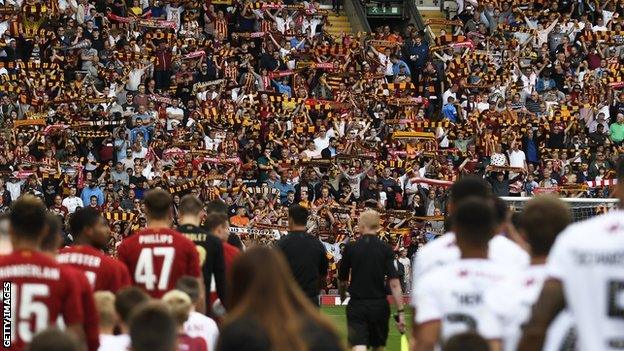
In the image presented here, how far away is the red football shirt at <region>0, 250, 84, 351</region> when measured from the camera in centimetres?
893

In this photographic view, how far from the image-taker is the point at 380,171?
104 ft

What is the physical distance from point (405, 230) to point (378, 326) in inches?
559

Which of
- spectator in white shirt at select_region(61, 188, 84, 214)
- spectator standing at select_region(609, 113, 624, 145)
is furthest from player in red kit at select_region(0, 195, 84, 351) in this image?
spectator standing at select_region(609, 113, 624, 145)

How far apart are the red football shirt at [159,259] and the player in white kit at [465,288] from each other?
352cm

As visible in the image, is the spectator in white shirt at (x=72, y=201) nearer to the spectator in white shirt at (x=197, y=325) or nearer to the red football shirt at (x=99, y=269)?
the red football shirt at (x=99, y=269)

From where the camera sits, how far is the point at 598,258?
6.95 m

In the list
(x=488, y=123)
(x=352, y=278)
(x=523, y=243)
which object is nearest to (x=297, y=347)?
(x=523, y=243)

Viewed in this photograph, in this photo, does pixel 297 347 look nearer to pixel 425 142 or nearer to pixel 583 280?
pixel 583 280

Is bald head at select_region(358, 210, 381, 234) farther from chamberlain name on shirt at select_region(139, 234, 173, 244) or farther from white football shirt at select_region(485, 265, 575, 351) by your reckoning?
white football shirt at select_region(485, 265, 575, 351)

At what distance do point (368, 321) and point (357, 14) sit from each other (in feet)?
87.7

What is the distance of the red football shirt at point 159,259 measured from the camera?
11547 millimetres

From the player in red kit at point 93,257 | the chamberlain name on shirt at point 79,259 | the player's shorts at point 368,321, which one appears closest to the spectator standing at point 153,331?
the player in red kit at point 93,257

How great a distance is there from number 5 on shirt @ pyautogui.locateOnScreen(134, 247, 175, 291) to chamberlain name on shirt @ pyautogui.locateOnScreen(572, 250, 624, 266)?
5.09 meters

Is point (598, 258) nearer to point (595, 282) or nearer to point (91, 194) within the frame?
point (595, 282)
